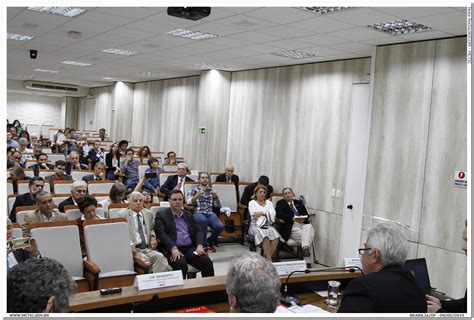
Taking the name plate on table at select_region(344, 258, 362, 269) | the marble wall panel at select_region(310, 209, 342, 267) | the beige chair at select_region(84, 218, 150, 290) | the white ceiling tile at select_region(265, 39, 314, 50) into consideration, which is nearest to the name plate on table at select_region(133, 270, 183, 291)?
the name plate on table at select_region(344, 258, 362, 269)

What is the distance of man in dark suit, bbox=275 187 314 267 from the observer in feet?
22.9

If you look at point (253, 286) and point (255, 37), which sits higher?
point (255, 37)

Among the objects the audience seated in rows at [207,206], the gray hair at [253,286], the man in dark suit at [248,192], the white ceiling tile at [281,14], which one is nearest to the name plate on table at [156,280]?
the gray hair at [253,286]

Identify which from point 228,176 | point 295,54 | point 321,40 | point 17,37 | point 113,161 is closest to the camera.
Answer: point 321,40

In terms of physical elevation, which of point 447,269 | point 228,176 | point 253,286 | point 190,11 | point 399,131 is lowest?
point 447,269

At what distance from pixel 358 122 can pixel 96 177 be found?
4407mm

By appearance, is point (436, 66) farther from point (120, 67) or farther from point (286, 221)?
point (120, 67)

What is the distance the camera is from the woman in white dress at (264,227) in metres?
6.68

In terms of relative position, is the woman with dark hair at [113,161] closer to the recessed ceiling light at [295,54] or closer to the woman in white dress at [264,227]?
the woman in white dress at [264,227]

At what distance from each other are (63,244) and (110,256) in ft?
1.54

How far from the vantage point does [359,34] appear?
Result: 19.0ft

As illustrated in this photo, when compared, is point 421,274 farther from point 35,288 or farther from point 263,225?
Result: point 263,225

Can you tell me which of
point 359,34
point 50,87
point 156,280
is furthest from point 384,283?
point 50,87
